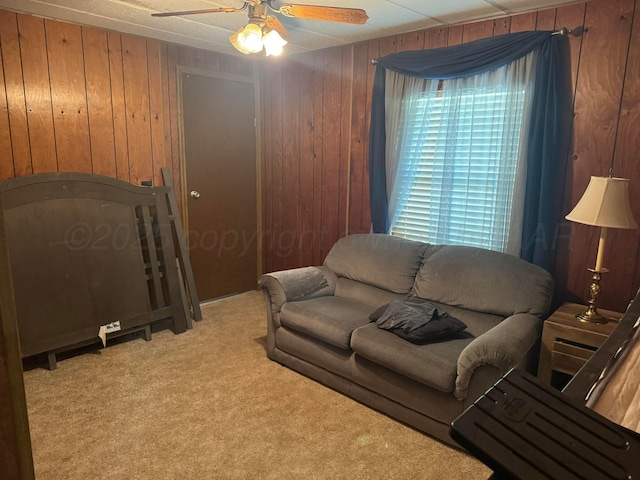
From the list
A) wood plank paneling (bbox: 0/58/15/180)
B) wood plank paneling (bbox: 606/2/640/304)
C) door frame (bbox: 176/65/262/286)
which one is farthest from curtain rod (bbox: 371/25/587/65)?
wood plank paneling (bbox: 0/58/15/180)

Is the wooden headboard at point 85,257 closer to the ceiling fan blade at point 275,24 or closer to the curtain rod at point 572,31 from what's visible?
the ceiling fan blade at point 275,24

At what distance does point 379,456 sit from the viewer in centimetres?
228

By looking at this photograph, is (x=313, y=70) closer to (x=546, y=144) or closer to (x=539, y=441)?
(x=546, y=144)

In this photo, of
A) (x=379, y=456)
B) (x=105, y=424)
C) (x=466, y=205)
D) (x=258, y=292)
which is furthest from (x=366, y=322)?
(x=258, y=292)

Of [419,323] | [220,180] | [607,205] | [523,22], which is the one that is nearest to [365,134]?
[523,22]

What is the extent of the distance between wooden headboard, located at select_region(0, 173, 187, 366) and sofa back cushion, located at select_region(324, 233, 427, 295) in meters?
1.44

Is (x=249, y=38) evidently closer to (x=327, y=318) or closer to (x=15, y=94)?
(x=327, y=318)

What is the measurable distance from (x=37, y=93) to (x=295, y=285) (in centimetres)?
233

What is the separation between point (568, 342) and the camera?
2475mm

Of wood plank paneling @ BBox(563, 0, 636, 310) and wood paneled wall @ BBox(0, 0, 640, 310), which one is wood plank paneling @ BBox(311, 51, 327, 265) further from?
wood plank paneling @ BBox(563, 0, 636, 310)

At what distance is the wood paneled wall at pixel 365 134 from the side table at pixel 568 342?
0.47m

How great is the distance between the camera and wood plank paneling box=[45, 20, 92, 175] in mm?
3293

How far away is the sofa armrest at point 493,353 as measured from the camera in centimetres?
220

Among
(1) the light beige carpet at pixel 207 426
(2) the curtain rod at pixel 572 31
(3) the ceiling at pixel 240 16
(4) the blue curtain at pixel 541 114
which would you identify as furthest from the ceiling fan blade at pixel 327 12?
(1) the light beige carpet at pixel 207 426
